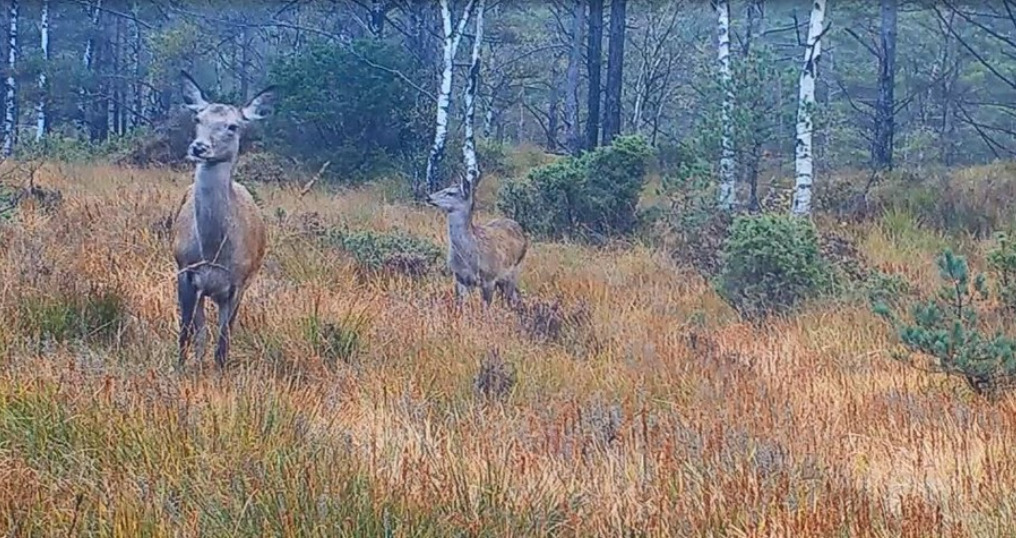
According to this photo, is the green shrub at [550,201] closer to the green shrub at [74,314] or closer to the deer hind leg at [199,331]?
the deer hind leg at [199,331]

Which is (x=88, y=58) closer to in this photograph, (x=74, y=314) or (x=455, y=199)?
(x=455, y=199)

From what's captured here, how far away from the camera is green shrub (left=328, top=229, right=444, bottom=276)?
1039 cm

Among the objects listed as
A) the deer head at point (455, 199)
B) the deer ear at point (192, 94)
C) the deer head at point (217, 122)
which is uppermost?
the deer ear at point (192, 94)

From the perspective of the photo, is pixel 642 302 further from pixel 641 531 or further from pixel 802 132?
pixel 641 531

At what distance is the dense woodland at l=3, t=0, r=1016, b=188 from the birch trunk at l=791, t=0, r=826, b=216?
0.90 feet

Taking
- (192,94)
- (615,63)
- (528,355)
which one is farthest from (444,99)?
(528,355)

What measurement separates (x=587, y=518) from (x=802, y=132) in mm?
10814

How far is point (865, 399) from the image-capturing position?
19.9 ft

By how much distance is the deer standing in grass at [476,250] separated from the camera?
10047 millimetres

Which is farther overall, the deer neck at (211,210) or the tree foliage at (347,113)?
the tree foliage at (347,113)

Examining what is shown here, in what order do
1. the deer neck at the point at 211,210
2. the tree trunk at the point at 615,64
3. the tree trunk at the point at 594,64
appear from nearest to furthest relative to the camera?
the deer neck at the point at 211,210
the tree trunk at the point at 615,64
the tree trunk at the point at 594,64

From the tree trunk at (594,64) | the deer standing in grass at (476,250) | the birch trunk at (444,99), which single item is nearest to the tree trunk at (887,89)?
the tree trunk at (594,64)

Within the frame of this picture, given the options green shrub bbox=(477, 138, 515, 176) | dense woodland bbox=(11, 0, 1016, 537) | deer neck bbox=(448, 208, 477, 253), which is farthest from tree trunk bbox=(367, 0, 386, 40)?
deer neck bbox=(448, 208, 477, 253)

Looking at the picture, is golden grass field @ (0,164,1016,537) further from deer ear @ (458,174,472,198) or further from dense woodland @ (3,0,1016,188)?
dense woodland @ (3,0,1016,188)
